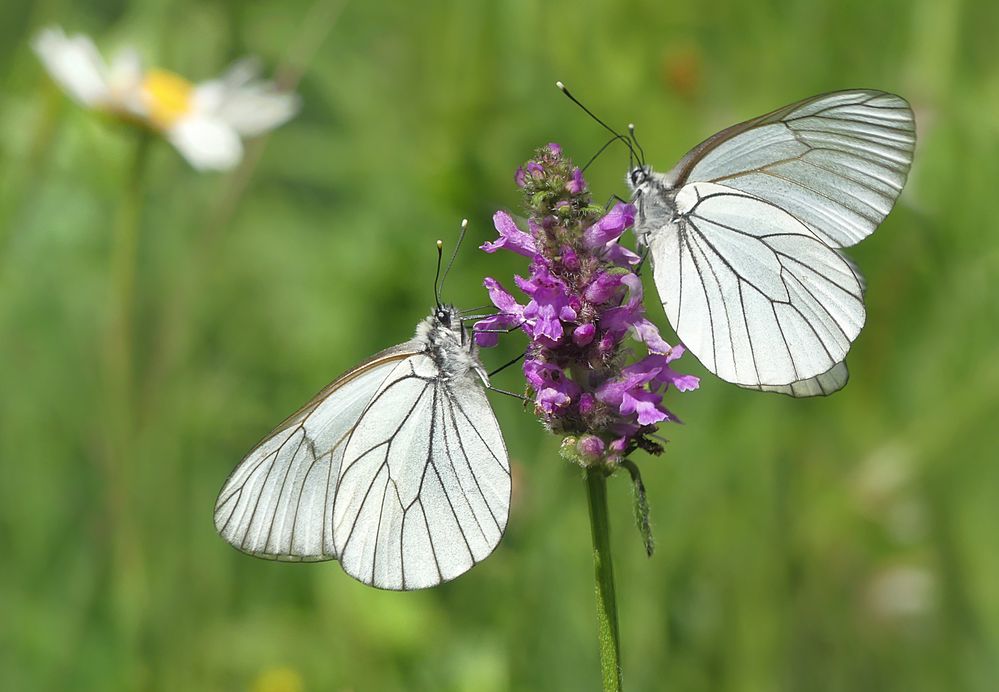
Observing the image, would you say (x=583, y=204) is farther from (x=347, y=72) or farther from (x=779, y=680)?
(x=347, y=72)

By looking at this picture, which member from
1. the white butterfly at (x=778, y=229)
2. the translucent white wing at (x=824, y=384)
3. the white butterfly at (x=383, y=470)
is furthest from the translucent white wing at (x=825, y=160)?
the white butterfly at (x=383, y=470)

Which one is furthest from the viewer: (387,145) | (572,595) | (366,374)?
(387,145)

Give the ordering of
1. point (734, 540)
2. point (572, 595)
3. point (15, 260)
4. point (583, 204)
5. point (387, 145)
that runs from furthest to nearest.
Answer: point (387, 145) < point (15, 260) < point (734, 540) < point (572, 595) < point (583, 204)

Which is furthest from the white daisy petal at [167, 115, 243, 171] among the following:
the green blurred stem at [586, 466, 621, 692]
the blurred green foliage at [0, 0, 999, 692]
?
the green blurred stem at [586, 466, 621, 692]

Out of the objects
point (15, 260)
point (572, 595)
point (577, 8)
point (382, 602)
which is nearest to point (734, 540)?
point (572, 595)

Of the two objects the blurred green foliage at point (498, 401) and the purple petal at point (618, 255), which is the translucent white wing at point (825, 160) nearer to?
the purple petal at point (618, 255)

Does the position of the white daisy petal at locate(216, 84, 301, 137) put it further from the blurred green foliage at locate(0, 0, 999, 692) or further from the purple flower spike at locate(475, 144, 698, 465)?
the purple flower spike at locate(475, 144, 698, 465)

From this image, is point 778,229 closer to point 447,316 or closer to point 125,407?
point 447,316
